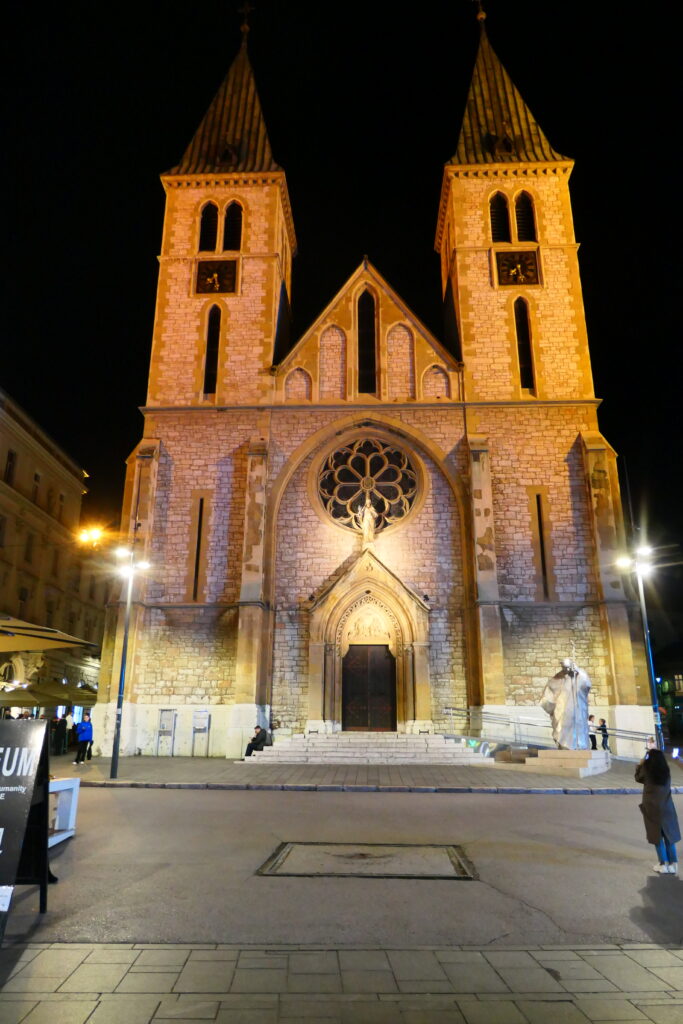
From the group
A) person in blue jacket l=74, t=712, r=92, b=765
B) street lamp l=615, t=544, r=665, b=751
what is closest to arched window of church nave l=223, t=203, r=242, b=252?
person in blue jacket l=74, t=712, r=92, b=765

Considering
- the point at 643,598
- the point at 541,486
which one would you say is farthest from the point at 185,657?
the point at 643,598

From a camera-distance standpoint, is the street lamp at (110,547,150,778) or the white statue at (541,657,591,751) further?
the white statue at (541,657,591,751)

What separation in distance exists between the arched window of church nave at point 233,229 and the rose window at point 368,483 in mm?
9927

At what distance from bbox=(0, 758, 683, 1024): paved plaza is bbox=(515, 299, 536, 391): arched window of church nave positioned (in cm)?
1710

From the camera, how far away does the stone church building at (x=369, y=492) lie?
2000cm

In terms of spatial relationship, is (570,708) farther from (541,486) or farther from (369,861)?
(369,861)

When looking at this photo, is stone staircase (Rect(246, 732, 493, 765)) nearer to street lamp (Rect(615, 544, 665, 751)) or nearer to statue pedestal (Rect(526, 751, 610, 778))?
statue pedestal (Rect(526, 751, 610, 778))

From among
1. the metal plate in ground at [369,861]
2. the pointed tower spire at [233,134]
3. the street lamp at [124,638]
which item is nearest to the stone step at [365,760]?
the street lamp at [124,638]

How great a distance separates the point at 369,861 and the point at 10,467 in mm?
31283

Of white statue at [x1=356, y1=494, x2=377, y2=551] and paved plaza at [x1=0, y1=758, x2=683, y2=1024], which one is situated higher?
white statue at [x1=356, y1=494, x2=377, y2=551]

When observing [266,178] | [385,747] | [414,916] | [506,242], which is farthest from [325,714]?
[266,178]

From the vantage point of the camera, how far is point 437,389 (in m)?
23.1

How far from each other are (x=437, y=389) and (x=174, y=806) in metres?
16.8

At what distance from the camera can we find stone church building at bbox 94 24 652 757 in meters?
20.0
